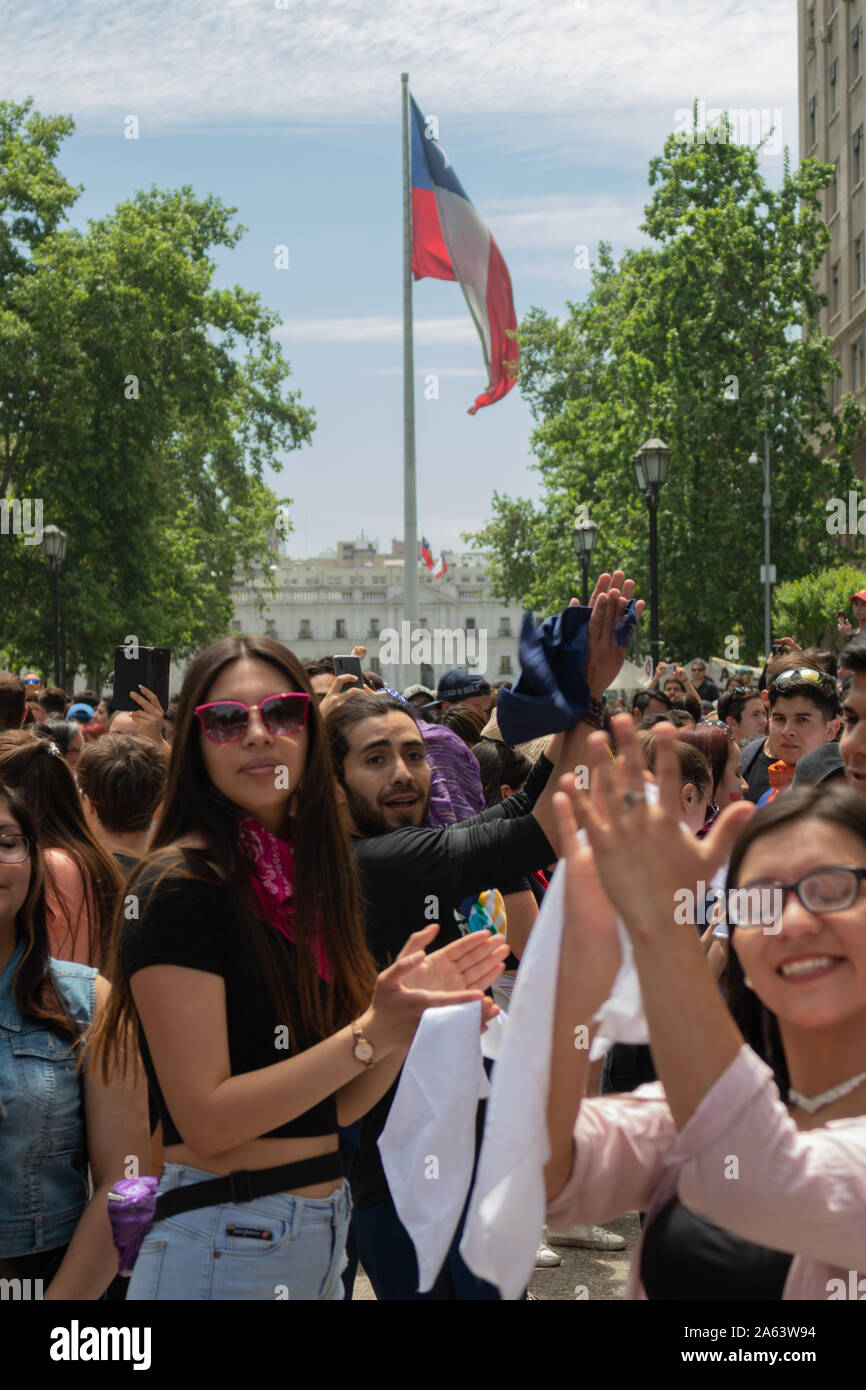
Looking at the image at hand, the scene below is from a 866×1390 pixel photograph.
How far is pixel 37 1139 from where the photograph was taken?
2637 mm

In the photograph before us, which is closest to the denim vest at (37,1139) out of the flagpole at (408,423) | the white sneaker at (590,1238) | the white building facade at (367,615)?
the white sneaker at (590,1238)

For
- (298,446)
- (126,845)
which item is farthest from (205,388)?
(126,845)

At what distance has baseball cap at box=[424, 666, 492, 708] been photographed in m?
7.29

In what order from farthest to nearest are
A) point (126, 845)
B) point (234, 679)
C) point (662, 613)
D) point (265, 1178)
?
point (662, 613) < point (126, 845) < point (234, 679) < point (265, 1178)

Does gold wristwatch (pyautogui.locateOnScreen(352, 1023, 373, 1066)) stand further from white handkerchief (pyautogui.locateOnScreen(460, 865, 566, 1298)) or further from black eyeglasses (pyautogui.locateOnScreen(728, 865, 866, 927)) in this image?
black eyeglasses (pyautogui.locateOnScreen(728, 865, 866, 927))

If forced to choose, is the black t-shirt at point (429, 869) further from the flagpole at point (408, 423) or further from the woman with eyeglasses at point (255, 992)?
the flagpole at point (408, 423)

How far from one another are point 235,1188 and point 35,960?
0.73 m

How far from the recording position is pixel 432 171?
21.7 meters

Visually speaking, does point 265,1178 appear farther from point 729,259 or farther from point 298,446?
point 298,446

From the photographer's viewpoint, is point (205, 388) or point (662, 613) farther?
point (662, 613)

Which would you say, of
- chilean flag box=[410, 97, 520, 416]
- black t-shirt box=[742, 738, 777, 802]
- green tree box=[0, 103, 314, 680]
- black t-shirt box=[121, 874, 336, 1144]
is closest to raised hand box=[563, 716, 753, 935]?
black t-shirt box=[121, 874, 336, 1144]

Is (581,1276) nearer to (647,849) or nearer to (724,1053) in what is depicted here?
(724,1053)

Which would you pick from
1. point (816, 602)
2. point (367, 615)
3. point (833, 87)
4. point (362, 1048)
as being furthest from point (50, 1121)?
point (367, 615)
